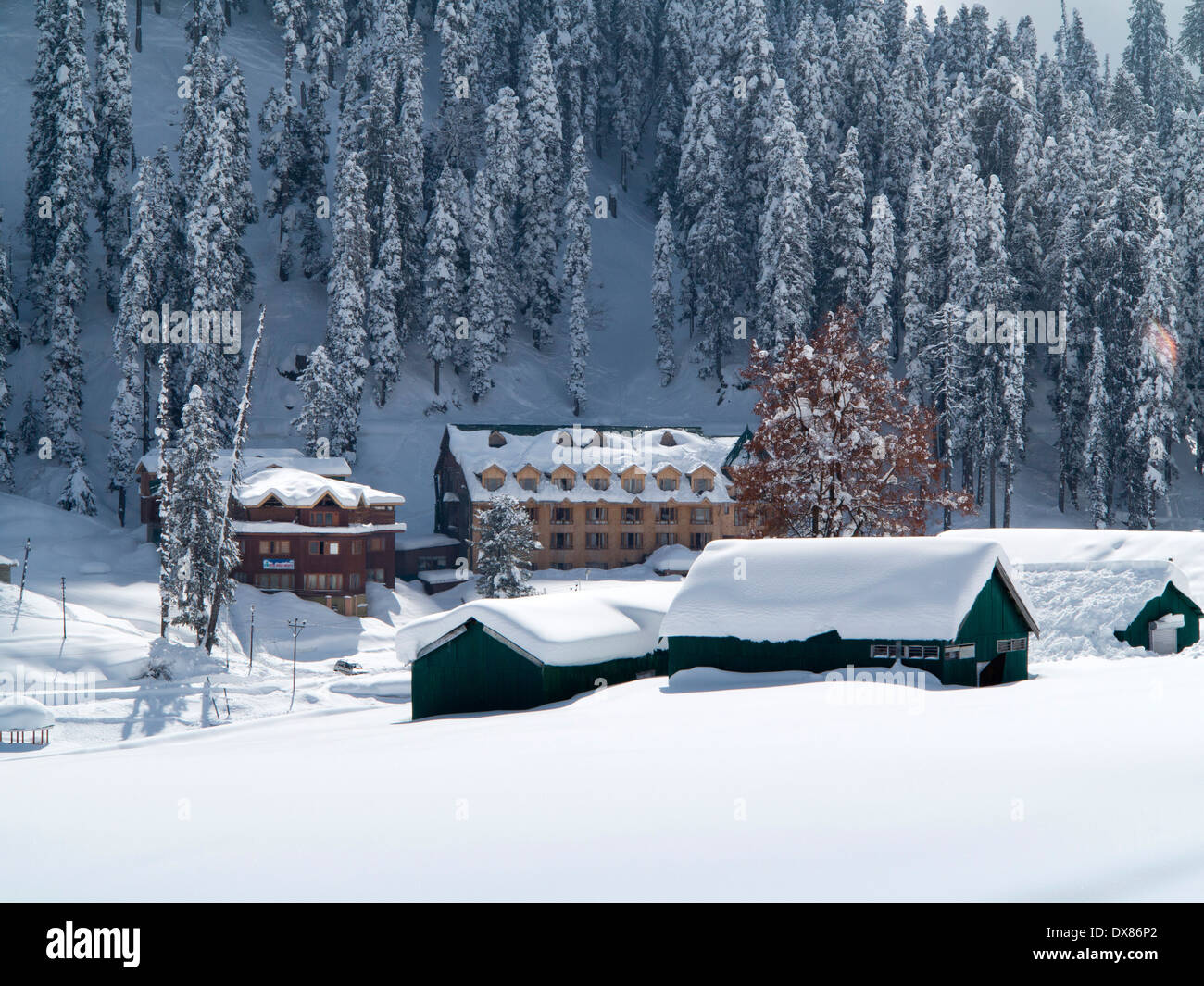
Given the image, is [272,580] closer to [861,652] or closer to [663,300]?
[861,652]

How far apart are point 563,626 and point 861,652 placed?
8.24m

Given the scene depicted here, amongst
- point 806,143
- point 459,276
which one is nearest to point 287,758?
point 459,276

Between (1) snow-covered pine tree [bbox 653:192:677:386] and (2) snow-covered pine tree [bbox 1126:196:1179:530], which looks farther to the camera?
(1) snow-covered pine tree [bbox 653:192:677:386]

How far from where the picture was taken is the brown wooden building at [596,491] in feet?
221

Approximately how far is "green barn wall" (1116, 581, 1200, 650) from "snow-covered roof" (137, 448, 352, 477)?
153 feet

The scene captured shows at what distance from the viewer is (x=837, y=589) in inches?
1025

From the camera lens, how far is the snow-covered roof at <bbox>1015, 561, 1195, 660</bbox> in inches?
1270

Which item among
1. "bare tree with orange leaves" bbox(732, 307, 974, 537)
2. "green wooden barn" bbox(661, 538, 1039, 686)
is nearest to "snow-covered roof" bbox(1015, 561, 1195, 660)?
"bare tree with orange leaves" bbox(732, 307, 974, 537)

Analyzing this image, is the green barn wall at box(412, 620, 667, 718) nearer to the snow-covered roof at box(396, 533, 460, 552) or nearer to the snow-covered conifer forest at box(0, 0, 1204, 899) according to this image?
the snow-covered conifer forest at box(0, 0, 1204, 899)

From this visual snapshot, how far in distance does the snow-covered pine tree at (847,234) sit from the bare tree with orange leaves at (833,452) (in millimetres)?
42729

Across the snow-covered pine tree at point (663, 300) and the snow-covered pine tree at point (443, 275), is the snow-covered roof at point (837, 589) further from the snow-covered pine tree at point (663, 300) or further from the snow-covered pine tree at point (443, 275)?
the snow-covered pine tree at point (663, 300)
